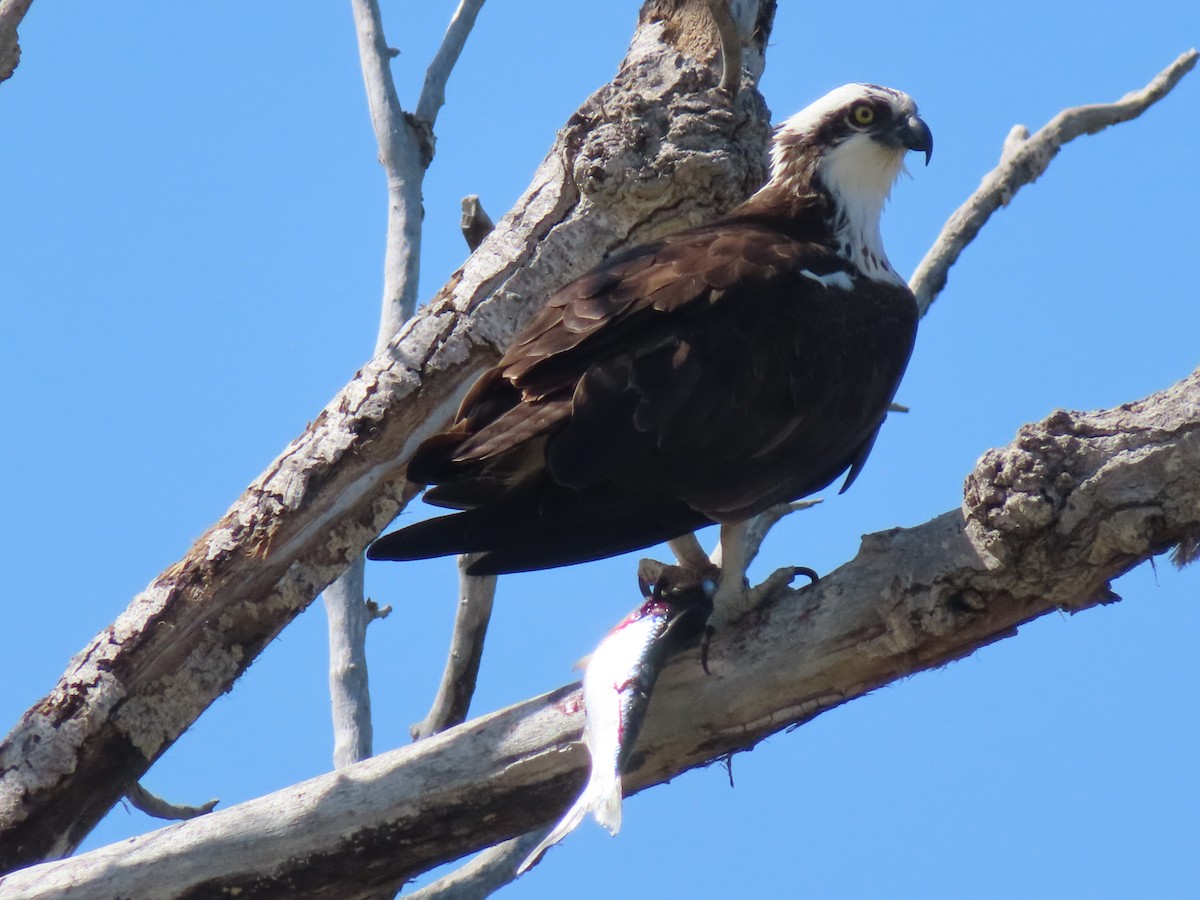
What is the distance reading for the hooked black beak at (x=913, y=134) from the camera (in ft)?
19.0

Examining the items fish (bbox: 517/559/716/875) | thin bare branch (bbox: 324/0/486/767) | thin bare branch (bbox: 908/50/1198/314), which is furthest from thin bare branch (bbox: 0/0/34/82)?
thin bare branch (bbox: 908/50/1198/314)

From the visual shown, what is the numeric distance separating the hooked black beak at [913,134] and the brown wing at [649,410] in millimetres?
1168

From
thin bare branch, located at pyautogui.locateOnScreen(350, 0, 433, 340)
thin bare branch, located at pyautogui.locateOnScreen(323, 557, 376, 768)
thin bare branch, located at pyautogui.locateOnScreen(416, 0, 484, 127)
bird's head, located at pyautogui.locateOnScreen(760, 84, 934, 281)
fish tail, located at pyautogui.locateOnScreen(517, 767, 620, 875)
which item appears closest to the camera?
fish tail, located at pyautogui.locateOnScreen(517, 767, 620, 875)

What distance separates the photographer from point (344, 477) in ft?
16.5

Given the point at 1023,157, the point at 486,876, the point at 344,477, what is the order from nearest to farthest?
the point at 344,477 → the point at 486,876 → the point at 1023,157

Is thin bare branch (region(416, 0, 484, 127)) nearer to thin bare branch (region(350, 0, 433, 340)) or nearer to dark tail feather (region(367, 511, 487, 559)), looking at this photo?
thin bare branch (region(350, 0, 433, 340))

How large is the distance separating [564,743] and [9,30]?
241 centimetres

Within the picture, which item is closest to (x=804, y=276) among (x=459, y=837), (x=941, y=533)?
(x=941, y=533)

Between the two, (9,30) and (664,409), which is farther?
(664,409)

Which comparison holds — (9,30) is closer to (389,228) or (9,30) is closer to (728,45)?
(728,45)

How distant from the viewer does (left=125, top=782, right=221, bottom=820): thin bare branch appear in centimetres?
531

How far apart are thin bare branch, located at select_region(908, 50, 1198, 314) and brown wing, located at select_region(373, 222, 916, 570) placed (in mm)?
1886

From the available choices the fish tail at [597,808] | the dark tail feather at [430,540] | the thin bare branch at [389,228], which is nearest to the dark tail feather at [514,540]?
the dark tail feather at [430,540]

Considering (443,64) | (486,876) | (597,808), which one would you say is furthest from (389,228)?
(597,808)
